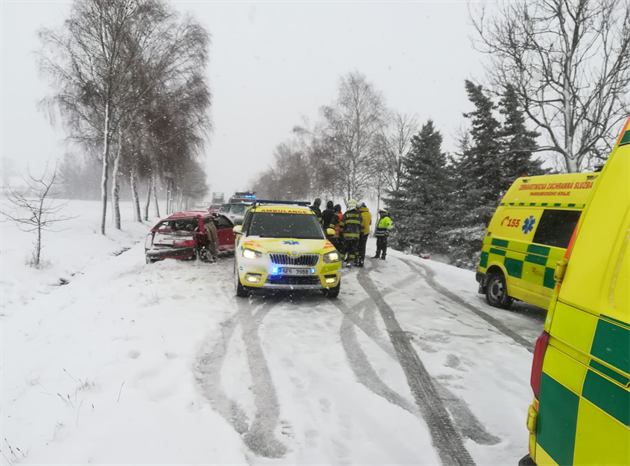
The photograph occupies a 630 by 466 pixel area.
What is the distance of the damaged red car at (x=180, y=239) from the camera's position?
9734 mm

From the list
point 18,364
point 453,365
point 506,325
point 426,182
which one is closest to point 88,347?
point 18,364

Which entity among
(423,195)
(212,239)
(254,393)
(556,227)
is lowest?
(254,393)

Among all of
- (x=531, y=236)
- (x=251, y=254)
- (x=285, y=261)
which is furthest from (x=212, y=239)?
(x=531, y=236)

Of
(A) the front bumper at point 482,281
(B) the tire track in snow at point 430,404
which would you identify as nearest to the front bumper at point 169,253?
(B) the tire track in snow at point 430,404

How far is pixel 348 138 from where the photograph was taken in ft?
94.3

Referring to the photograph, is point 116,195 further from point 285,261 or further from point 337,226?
point 285,261

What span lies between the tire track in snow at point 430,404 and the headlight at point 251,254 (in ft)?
8.42

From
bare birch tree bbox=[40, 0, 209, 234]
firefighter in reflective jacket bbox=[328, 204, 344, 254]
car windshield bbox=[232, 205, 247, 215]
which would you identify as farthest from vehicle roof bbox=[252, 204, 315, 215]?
bare birch tree bbox=[40, 0, 209, 234]

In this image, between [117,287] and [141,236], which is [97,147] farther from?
[117,287]

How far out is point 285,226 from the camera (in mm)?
7637

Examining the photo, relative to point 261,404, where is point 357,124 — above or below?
above

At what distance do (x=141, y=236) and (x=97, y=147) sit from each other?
5825 mm

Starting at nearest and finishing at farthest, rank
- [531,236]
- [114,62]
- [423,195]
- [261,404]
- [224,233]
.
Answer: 1. [261,404]
2. [531,236]
3. [224,233]
4. [114,62]
5. [423,195]

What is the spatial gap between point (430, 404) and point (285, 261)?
366cm
